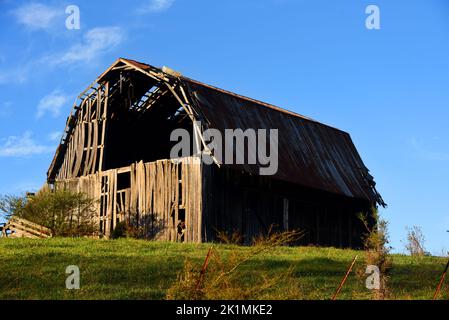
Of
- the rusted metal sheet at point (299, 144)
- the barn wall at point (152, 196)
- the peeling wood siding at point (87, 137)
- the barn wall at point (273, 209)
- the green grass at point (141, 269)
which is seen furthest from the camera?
the peeling wood siding at point (87, 137)

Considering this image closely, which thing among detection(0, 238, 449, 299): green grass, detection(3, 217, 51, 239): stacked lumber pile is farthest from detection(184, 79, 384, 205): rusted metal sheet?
detection(3, 217, 51, 239): stacked lumber pile

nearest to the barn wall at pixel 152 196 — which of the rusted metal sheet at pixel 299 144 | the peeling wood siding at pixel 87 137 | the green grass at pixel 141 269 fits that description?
the peeling wood siding at pixel 87 137

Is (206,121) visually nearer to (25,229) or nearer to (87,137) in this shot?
(87,137)

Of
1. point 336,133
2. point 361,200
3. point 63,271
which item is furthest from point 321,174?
point 63,271

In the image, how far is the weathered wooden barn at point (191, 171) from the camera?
3114cm

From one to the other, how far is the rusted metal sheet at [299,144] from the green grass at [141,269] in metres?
6.51

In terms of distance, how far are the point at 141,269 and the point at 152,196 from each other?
10.6m

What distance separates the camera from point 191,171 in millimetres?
30844

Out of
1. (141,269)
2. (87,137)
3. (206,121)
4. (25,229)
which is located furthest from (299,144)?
(141,269)

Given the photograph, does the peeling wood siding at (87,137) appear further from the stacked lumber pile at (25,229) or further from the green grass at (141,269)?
the green grass at (141,269)

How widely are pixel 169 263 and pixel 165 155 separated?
50.3 feet

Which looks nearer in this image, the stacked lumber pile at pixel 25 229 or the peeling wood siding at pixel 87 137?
the stacked lumber pile at pixel 25 229

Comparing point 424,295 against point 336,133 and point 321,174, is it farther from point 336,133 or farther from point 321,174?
point 336,133

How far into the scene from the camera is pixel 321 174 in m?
36.9
